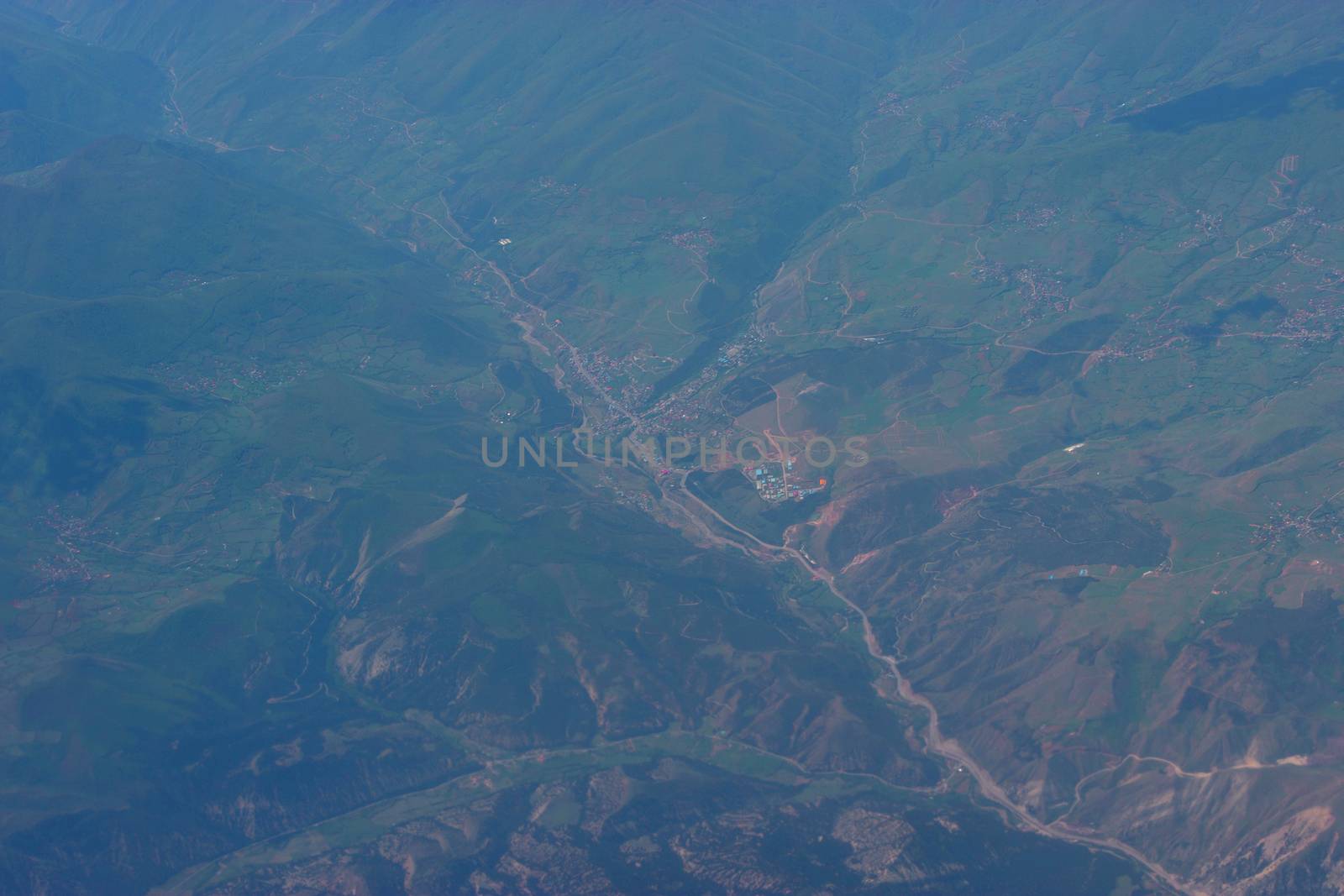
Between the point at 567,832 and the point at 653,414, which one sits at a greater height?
the point at 653,414

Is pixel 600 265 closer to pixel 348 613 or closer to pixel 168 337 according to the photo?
pixel 168 337

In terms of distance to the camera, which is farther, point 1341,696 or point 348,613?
point 348,613

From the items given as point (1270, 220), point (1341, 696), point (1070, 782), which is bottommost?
point (1070, 782)

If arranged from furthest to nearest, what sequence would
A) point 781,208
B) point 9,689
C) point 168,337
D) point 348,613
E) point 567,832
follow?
point 781,208 < point 168,337 < point 348,613 < point 9,689 < point 567,832

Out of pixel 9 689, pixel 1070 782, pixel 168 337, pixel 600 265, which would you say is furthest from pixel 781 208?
pixel 9 689

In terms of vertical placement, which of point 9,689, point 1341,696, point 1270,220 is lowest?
point 1341,696

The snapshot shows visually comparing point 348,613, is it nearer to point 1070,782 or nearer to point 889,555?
point 889,555

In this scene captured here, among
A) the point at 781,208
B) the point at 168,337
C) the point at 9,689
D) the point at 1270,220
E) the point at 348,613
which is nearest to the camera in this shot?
the point at 9,689

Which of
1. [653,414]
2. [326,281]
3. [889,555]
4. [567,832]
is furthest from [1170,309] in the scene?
[326,281]

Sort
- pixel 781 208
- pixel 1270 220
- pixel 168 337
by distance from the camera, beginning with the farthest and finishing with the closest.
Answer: pixel 781 208 → pixel 1270 220 → pixel 168 337
